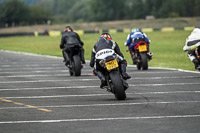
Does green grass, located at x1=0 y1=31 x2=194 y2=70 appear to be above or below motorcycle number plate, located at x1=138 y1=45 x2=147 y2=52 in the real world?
below

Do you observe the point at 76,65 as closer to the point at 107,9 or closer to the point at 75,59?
the point at 75,59

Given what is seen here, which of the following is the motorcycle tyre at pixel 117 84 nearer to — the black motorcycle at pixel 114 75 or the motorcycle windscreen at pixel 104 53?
the black motorcycle at pixel 114 75

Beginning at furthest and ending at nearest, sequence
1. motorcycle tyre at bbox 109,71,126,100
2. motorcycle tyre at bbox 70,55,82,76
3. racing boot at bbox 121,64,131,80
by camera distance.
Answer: motorcycle tyre at bbox 70,55,82,76 → racing boot at bbox 121,64,131,80 → motorcycle tyre at bbox 109,71,126,100

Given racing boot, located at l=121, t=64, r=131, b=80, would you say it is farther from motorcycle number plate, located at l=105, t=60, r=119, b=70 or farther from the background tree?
the background tree

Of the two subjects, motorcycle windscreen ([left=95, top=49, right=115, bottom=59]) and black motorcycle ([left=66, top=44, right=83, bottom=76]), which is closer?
motorcycle windscreen ([left=95, top=49, right=115, bottom=59])

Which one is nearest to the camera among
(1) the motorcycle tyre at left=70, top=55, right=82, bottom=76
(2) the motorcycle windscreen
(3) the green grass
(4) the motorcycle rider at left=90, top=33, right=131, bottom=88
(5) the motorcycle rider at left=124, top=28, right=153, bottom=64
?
(2) the motorcycle windscreen

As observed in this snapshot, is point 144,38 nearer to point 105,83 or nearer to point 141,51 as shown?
point 141,51

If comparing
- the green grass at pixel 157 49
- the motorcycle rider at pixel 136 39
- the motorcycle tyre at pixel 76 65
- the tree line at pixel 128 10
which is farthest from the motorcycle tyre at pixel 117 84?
the tree line at pixel 128 10

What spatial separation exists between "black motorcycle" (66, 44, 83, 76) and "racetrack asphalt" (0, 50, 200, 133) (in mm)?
402

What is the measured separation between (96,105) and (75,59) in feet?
23.3

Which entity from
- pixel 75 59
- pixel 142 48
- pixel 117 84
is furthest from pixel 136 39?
pixel 117 84

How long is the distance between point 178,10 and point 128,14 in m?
16.1

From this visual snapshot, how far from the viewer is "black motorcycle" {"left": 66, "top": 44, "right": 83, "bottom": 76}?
18.2 meters

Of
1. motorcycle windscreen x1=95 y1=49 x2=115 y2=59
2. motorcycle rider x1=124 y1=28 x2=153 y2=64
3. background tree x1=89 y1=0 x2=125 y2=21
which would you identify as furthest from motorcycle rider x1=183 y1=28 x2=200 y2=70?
background tree x1=89 y1=0 x2=125 y2=21
